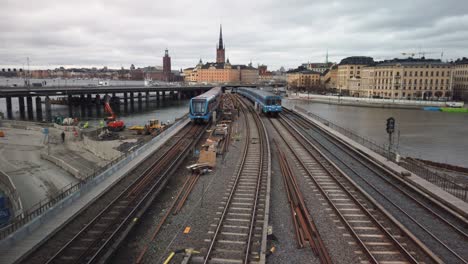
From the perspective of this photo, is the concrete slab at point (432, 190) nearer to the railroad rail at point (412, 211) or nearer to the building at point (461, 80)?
the railroad rail at point (412, 211)

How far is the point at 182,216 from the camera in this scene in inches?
537

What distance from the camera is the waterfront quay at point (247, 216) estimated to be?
1077cm

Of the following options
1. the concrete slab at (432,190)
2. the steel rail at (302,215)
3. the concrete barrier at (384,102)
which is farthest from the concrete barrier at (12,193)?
the concrete barrier at (384,102)

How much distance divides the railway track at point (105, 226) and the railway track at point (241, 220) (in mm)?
3210

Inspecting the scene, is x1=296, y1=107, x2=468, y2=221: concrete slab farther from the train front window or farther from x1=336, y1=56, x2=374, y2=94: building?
x1=336, y1=56, x2=374, y2=94: building

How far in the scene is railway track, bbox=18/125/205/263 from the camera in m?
10.5

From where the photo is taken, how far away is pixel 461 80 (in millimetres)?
122000

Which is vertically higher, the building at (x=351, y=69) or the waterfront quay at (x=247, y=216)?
the building at (x=351, y=69)

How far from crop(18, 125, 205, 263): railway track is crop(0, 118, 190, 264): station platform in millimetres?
300

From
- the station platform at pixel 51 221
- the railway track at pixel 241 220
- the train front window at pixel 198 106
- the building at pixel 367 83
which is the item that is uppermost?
the building at pixel 367 83

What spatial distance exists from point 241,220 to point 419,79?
368ft

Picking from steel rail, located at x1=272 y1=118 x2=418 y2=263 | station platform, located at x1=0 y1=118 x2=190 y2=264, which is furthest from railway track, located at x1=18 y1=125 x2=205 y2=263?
steel rail, located at x1=272 y1=118 x2=418 y2=263

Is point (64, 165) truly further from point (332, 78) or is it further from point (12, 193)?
point (332, 78)

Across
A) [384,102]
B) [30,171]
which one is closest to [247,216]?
[30,171]
